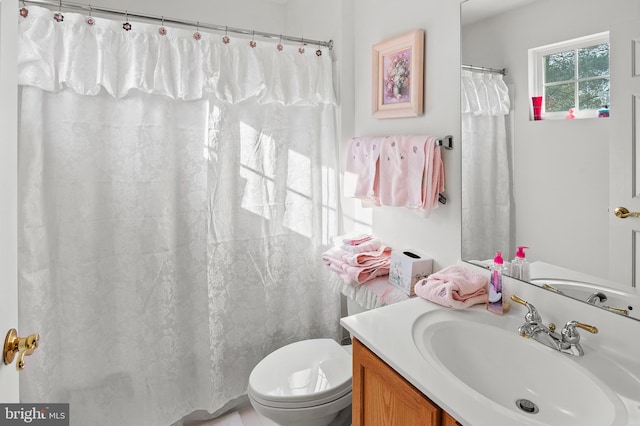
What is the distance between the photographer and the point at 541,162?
1204 mm

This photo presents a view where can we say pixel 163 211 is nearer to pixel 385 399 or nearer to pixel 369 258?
pixel 369 258

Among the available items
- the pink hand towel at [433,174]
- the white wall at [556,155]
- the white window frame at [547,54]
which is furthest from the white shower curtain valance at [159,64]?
the white window frame at [547,54]

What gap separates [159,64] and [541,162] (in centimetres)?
165

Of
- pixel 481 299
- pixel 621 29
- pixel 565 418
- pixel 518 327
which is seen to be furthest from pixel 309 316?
pixel 621 29

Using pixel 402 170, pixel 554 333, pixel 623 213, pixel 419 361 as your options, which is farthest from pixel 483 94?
pixel 419 361

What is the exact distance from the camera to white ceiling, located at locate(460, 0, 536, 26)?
50.4 inches

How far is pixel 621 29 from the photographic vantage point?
1.00 m

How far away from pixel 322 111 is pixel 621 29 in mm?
1430

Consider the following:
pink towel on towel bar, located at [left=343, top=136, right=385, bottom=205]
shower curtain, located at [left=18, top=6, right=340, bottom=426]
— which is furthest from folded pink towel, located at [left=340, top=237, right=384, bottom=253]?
shower curtain, located at [left=18, top=6, right=340, bottom=426]

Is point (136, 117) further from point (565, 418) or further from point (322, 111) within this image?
point (565, 418)

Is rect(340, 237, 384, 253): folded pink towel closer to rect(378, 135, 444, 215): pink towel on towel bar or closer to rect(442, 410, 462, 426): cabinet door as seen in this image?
rect(378, 135, 444, 215): pink towel on towel bar

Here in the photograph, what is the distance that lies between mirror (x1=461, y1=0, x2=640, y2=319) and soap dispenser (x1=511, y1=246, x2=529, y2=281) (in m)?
0.02

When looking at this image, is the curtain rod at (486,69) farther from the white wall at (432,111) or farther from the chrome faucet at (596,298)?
the chrome faucet at (596,298)

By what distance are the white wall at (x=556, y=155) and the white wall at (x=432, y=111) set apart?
0.19 metres
